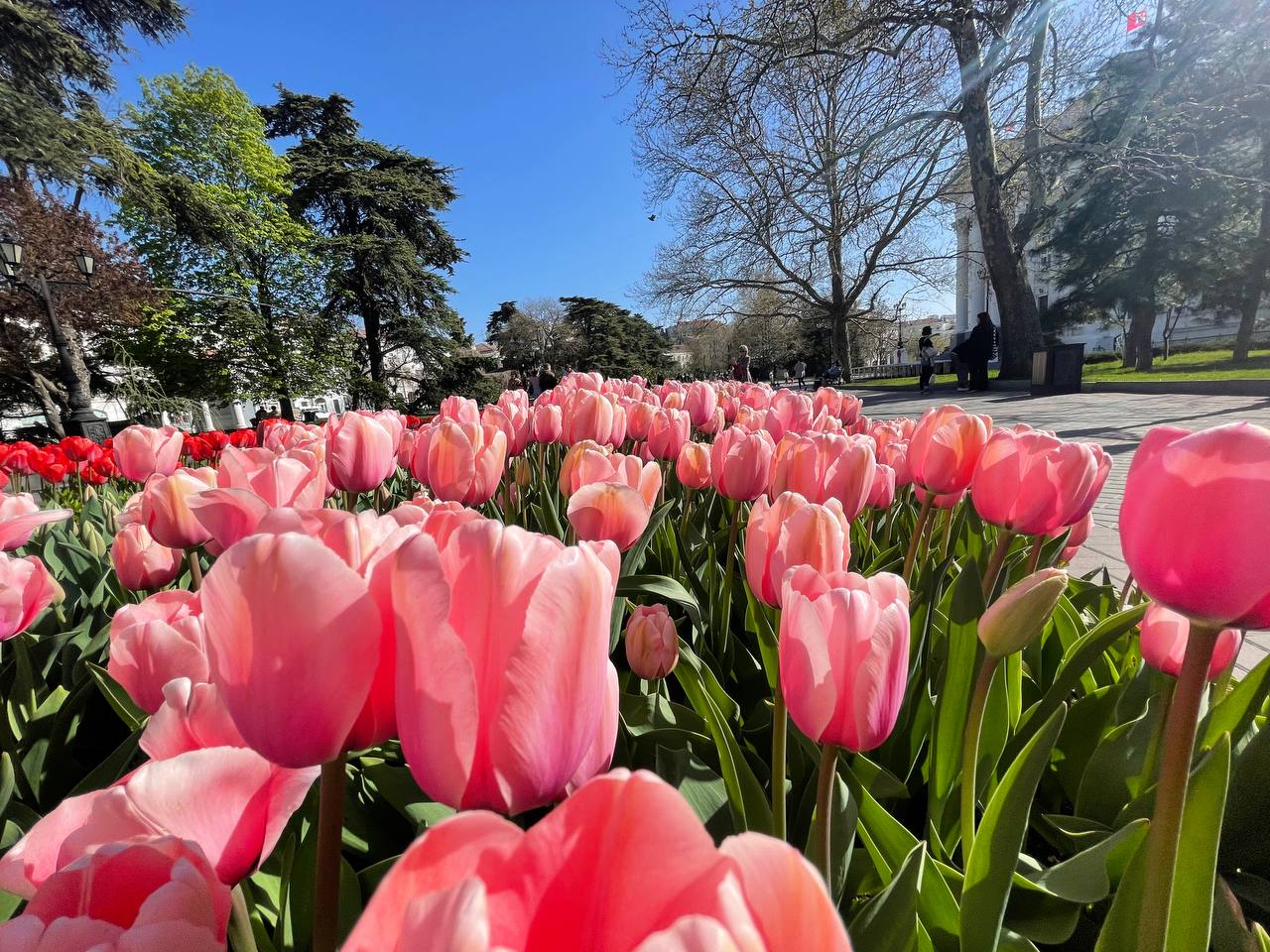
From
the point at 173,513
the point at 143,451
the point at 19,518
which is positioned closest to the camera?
the point at 19,518

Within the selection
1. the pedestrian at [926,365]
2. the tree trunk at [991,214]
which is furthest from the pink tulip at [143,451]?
the pedestrian at [926,365]

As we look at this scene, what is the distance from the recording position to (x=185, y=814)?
394 millimetres

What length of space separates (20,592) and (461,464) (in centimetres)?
80

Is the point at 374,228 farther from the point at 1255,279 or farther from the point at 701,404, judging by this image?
the point at 1255,279

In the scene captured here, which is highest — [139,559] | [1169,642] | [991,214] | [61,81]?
[61,81]

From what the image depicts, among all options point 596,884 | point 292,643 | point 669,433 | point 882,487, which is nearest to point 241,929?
point 292,643

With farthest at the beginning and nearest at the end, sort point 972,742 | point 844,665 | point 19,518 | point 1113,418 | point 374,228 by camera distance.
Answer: point 374,228 → point 1113,418 → point 19,518 → point 972,742 → point 844,665

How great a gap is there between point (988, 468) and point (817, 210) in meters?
20.4

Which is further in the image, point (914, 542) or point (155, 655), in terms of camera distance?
point (914, 542)

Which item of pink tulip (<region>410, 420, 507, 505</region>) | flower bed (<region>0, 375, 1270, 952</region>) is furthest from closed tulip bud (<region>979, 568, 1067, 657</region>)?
pink tulip (<region>410, 420, 507, 505</region>)

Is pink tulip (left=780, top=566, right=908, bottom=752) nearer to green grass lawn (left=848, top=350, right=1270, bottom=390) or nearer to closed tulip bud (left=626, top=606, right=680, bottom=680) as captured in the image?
closed tulip bud (left=626, top=606, right=680, bottom=680)

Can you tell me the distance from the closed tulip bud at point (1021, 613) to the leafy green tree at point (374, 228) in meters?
24.3

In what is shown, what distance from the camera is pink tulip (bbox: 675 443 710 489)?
1.92 meters

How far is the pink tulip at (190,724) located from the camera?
490mm
